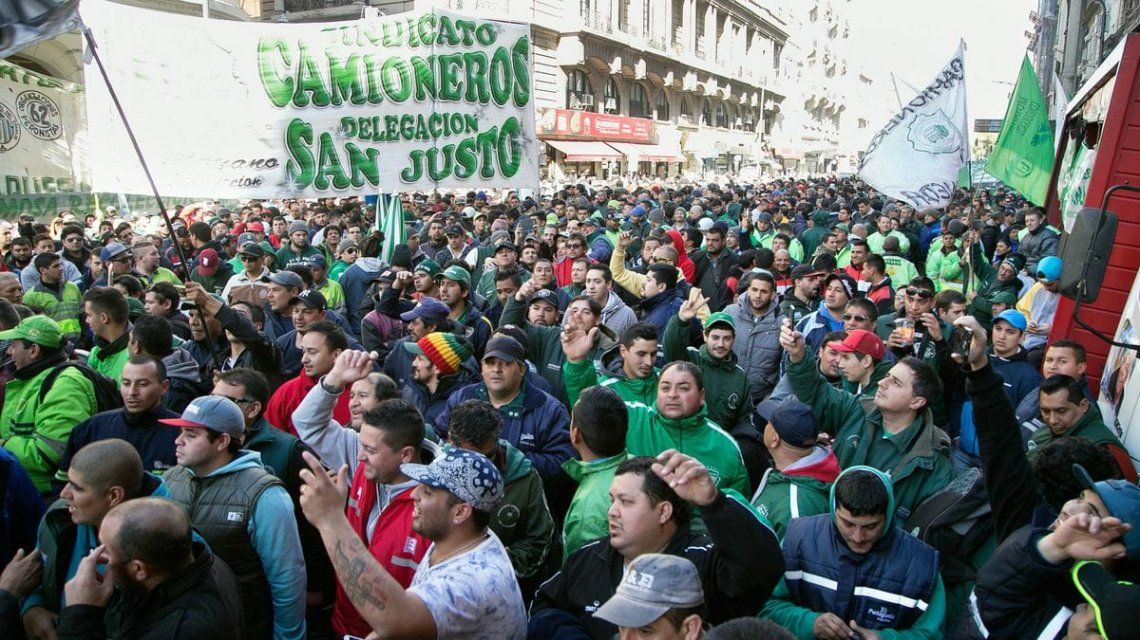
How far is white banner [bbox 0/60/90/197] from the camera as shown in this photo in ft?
60.4

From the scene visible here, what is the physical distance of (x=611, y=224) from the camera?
14086 mm

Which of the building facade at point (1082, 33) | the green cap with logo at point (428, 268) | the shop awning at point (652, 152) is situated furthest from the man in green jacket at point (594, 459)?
the shop awning at point (652, 152)

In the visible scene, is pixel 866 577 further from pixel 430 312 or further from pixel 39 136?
pixel 39 136

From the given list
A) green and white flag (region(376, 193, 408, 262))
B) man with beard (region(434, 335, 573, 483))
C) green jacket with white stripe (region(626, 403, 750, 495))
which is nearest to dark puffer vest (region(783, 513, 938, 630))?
green jacket with white stripe (region(626, 403, 750, 495))

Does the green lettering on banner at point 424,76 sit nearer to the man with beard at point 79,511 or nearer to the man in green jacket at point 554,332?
the man in green jacket at point 554,332

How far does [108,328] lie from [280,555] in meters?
2.89

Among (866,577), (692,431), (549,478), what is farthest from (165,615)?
(692,431)

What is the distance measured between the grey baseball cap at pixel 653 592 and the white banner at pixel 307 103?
825 cm

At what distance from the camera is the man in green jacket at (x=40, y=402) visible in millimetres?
4168

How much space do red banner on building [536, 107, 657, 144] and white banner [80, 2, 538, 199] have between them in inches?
978

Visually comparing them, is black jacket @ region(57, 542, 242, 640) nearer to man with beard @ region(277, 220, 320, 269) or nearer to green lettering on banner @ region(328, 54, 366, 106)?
man with beard @ region(277, 220, 320, 269)

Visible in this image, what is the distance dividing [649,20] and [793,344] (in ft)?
153

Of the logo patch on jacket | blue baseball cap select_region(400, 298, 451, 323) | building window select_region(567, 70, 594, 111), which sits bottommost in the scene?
the logo patch on jacket

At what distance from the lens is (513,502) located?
363cm
